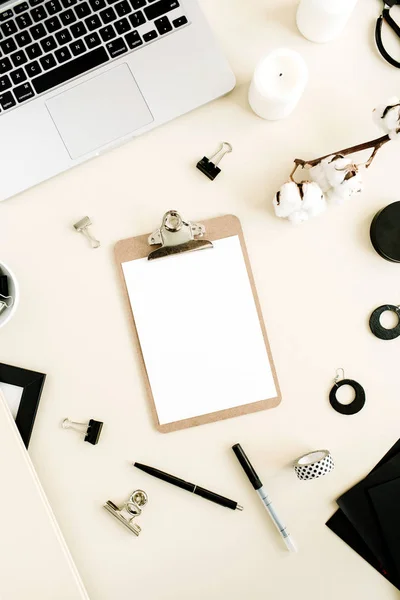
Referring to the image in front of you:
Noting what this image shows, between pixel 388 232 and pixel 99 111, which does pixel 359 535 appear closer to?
pixel 388 232

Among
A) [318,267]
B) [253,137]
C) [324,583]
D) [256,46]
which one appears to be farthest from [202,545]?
[256,46]

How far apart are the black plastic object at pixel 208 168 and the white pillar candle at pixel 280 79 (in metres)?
0.10

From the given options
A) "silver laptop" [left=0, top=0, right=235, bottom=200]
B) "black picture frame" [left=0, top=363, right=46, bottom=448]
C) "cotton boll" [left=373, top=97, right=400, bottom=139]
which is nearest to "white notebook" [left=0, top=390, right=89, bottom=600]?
"black picture frame" [left=0, top=363, right=46, bottom=448]

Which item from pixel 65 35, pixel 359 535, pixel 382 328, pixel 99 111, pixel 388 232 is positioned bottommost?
pixel 359 535

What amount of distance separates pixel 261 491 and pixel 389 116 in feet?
1.70

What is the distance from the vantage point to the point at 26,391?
0.68 metres

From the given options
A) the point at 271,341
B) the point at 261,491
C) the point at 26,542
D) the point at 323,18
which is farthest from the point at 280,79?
the point at 26,542

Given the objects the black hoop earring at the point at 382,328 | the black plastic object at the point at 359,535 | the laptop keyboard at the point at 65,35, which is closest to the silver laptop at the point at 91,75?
the laptop keyboard at the point at 65,35

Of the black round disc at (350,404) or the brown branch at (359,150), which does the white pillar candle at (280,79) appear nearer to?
the brown branch at (359,150)

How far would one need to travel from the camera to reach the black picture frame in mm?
681

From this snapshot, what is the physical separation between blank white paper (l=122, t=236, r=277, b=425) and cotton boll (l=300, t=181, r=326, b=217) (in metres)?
0.11

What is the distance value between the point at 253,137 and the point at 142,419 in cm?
43

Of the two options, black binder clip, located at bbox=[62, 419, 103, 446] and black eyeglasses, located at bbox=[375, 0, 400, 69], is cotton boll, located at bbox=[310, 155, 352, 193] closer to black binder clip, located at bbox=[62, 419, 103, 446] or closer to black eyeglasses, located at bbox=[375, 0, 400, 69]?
black eyeglasses, located at bbox=[375, 0, 400, 69]

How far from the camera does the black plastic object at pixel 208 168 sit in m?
0.68
